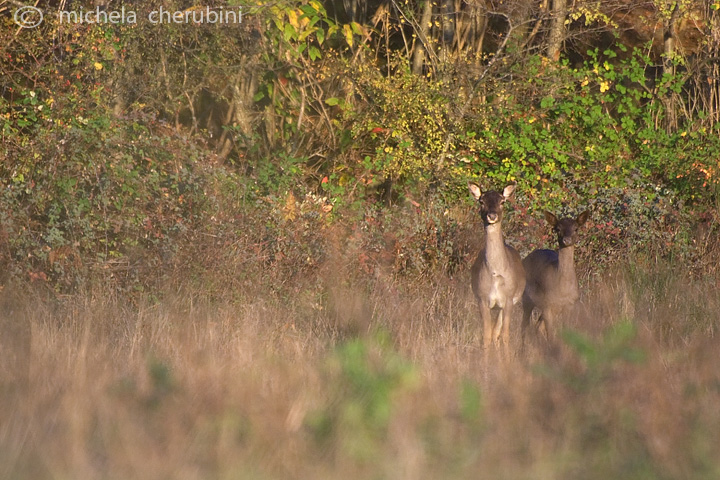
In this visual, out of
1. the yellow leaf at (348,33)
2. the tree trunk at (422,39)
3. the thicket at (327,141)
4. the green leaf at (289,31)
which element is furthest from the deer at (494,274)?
the tree trunk at (422,39)

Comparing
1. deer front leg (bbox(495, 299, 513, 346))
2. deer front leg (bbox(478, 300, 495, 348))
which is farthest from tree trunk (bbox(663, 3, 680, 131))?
deer front leg (bbox(478, 300, 495, 348))

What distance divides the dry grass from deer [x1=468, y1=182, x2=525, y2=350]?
92 cm

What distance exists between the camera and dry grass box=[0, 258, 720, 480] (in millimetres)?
4508

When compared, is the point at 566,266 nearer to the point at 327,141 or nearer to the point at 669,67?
the point at 327,141

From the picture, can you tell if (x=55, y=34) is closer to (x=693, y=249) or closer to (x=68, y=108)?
(x=68, y=108)

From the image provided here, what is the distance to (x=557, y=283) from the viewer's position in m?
8.38

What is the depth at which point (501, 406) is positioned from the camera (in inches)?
208

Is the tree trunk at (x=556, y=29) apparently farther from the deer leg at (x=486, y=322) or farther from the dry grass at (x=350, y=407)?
the dry grass at (x=350, y=407)

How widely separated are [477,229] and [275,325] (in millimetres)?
4187

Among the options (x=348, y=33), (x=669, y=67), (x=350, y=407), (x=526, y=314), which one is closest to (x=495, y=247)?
(x=526, y=314)

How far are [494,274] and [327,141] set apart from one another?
19.7 ft

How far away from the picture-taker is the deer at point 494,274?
7.87 m

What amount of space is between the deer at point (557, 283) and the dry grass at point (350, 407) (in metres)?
1.10

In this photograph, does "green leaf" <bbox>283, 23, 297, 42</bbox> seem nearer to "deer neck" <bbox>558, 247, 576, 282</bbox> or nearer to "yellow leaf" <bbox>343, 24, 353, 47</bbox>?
"yellow leaf" <bbox>343, 24, 353, 47</bbox>
